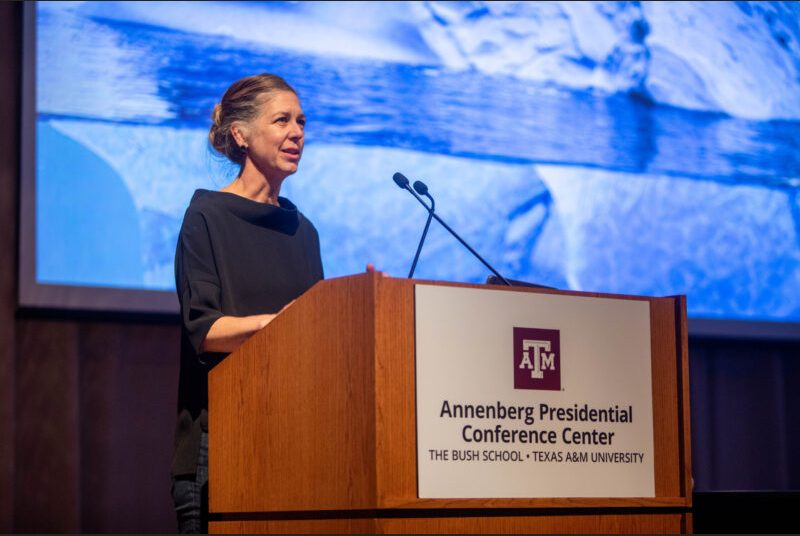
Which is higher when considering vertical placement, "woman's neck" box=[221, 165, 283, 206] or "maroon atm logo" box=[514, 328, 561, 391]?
"woman's neck" box=[221, 165, 283, 206]

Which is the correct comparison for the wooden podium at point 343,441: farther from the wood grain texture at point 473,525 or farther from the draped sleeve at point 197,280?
the draped sleeve at point 197,280

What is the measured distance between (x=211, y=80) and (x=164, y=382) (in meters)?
1.12

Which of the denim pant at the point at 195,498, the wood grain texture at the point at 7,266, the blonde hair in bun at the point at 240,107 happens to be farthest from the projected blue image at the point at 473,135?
the denim pant at the point at 195,498

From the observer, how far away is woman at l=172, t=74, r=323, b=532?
2.12 metres

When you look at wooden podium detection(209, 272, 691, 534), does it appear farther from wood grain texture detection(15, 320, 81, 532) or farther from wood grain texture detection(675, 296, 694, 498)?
wood grain texture detection(15, 320, 81, 532)

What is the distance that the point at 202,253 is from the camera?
222 centimetres

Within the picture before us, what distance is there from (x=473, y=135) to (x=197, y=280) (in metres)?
2.31

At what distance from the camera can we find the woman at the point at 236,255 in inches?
83.7

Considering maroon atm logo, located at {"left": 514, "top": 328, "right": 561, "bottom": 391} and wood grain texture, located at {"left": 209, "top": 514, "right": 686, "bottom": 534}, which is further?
maroon atm logo, located at {"left": 514, "top": 328, "right": 561, "bottom": 391}

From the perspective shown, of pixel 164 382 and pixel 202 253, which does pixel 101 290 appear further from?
pixel 202 253

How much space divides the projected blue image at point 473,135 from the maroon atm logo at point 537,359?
6.83ft

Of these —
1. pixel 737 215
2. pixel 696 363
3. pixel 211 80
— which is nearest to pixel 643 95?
pixel 737 215

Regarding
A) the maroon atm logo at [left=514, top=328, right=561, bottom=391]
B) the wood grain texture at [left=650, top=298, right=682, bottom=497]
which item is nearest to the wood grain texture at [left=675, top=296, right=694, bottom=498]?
the wood grain texture at [left=650, top=298, right=682, bottom=497]

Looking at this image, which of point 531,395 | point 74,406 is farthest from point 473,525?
point 74,406
